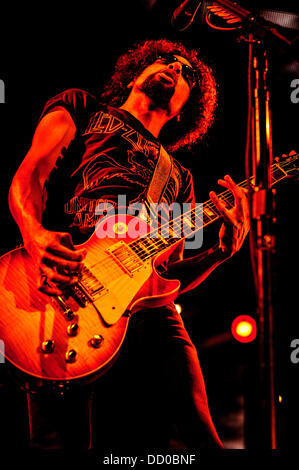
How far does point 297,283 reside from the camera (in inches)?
91.7

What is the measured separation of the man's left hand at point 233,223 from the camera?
2072 mm

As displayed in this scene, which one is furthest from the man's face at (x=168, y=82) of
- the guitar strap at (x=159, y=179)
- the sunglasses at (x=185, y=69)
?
the guitar strap at (x=159, y=179)

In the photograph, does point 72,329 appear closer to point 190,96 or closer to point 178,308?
point 178,308

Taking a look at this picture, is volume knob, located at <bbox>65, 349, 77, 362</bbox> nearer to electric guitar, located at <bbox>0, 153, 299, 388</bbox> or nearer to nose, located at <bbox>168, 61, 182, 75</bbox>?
electric guitar, located at <bbox>0, 153, 299, 388</bbox>

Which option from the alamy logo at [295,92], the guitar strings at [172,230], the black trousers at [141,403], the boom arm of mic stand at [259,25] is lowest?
the black trousers at [141,403]

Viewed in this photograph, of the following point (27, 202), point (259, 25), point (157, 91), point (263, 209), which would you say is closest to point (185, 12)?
point (259, 25)

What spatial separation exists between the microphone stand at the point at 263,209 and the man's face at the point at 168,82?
743 mm

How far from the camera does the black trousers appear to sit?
1.69 meters

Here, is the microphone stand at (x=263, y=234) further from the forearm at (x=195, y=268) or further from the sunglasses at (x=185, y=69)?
the sunglasses at (x=185, y=69)

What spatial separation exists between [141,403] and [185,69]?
1645 millimetres

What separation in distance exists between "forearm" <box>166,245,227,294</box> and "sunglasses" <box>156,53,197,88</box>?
0.90 meters

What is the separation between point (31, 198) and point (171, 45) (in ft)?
3.76

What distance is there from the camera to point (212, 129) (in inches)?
92.3


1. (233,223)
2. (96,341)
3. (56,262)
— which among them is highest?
(233,223)
